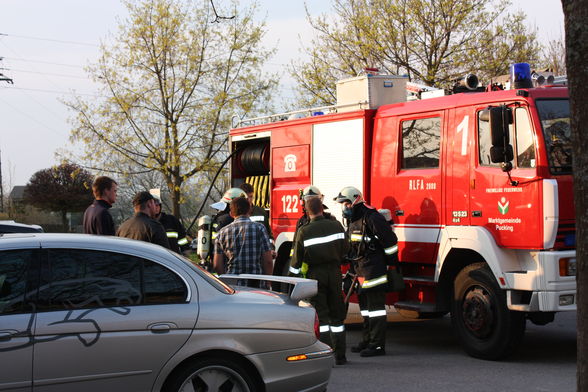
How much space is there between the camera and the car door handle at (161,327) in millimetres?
4855

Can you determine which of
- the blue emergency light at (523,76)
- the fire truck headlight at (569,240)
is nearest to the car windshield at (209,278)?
the fire truck headlight at (569,240)

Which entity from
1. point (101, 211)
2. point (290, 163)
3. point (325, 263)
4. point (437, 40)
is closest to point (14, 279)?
point (101, 211)

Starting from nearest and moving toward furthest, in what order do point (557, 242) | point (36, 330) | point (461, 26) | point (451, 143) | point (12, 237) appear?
point (36, 330) < point (12, 237) < point (557, 242) < point (451, 143) < point (461, 26)

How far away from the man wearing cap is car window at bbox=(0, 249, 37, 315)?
2163mm

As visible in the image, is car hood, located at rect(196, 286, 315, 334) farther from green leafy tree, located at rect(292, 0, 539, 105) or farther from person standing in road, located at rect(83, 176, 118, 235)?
green leafy tree, located at rect(292, 0, 539, 105)

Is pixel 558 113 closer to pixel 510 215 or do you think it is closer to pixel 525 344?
pixel 510 215

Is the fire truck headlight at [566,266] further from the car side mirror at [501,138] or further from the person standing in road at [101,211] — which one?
the person standing in road at [101,211]

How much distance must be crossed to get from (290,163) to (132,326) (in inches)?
250

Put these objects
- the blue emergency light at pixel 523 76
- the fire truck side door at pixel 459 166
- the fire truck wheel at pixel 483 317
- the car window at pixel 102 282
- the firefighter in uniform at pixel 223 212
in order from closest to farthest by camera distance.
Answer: the car window at pixel 102 282 → the fire truck wheel at pixel 483 317 → the blue emergency light at pixel 523 76 → the fire truck side door at pixel 459 166 → the firefighter in uniform at pixel 223 212

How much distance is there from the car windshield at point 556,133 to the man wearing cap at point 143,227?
382 cm

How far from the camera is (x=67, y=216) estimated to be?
46.4 meters

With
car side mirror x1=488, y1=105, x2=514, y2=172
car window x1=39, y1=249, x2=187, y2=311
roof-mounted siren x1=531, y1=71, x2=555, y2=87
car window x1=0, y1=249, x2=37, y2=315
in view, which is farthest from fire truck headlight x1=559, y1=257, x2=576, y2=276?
car window x1=0, y1=249, x2=37, y2=315

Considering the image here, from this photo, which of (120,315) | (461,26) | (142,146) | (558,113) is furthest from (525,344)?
(142,146)

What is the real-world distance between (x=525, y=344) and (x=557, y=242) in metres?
2.13
